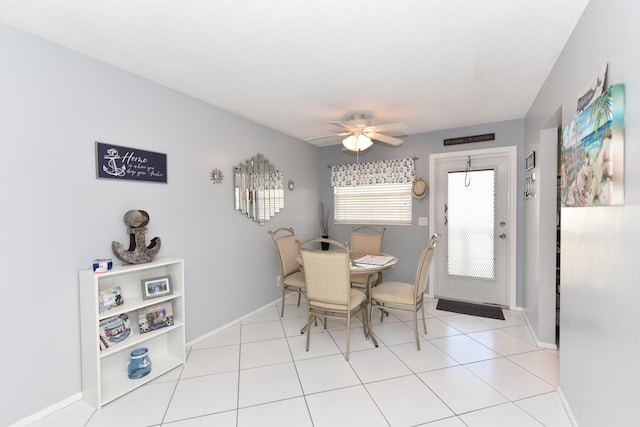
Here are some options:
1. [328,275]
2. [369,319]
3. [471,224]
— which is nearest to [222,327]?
[328,275]

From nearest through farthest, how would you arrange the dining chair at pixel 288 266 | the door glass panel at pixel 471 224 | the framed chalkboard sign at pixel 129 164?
the framed chalkboard sign at pixel 129 164
the dining chair at pixel 288 266
the door glass panel at pixel 471 224

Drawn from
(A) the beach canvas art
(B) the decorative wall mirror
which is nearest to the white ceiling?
(A) the beach canvas art

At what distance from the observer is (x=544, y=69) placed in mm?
2207

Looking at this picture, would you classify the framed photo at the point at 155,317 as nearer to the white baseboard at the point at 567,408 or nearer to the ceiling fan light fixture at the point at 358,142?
the ceiling fan light fixture at the point at 358,142

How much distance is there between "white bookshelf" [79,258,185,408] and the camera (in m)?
1.87

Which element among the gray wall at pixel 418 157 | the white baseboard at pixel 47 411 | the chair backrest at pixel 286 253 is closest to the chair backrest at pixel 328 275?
the chair backrest at pixel 286 253

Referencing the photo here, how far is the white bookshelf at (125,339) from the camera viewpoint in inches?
73.6

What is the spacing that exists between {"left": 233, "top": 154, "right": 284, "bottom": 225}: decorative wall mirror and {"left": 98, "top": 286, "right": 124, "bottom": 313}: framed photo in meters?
1.43

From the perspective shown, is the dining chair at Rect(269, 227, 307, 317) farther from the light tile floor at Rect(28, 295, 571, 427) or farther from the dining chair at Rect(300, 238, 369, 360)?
the dining chair at Rect(300, 238, 369, 360)

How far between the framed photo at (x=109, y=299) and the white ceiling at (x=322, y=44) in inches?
65.2

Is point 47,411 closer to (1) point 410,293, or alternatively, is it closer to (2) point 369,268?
(2) point 369,268

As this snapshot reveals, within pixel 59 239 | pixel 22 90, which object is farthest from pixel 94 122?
pixel 59 239

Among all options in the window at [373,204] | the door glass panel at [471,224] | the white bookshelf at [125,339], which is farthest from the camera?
the window at [373,204]

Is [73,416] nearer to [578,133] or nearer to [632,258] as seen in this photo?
[632,258]
